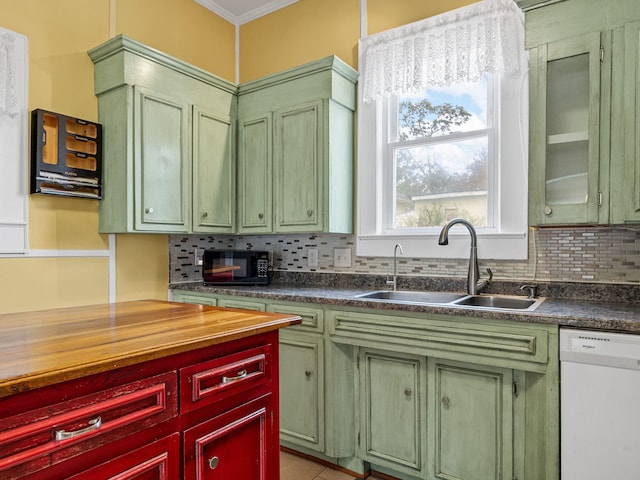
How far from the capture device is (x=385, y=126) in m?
2.89

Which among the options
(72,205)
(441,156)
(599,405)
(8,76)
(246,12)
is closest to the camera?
(599,405)

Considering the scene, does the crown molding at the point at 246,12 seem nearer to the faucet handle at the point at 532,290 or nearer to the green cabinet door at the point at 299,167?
the green cabinet door at the point at 299,167

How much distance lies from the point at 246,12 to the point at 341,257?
6.89ft

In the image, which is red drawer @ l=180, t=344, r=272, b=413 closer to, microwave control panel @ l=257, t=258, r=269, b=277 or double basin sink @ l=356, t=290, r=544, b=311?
double basin sink @ l=356, t=290, r=544, b=311

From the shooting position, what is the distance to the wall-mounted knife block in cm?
229

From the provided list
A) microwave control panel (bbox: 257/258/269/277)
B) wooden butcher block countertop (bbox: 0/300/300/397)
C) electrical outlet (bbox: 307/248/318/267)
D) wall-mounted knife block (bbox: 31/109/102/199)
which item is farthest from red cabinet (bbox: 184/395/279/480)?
wall-mounted knife block (bbox: 31/109/102/199)

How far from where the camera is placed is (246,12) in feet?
11.3

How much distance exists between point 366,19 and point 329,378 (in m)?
2.29

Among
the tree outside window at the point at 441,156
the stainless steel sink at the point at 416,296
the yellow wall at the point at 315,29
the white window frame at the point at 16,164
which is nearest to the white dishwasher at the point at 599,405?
the stainless steel sink at the point at 416,296

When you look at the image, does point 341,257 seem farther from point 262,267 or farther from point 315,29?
point 315,29

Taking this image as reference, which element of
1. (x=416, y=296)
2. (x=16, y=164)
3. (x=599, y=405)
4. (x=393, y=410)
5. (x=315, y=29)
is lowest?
(x=393, y=410)

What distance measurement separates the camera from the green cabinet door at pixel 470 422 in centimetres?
190

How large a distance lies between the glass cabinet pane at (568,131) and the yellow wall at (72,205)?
2.41 meters

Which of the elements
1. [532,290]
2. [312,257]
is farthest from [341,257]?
[532,290]
